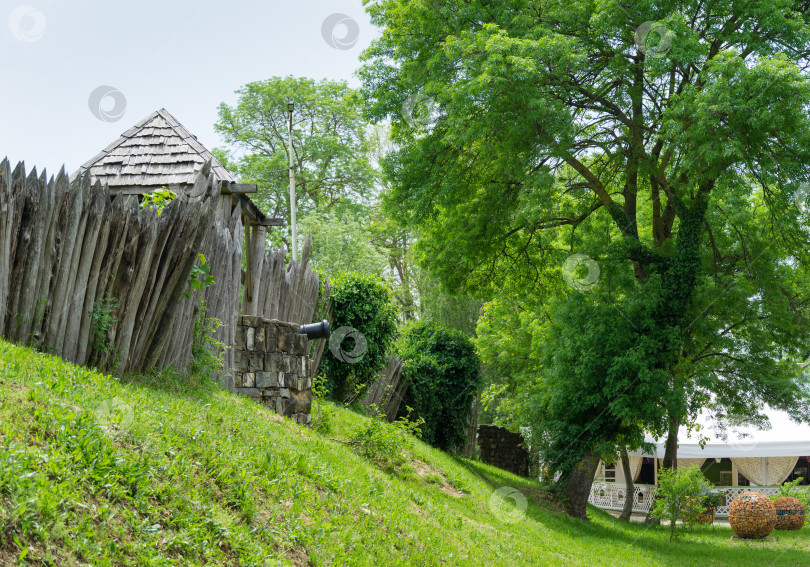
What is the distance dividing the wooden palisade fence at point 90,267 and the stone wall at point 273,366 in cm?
155

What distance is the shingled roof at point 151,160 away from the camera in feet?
34.6

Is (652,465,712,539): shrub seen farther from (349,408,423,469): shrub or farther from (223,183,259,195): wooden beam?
(223,183,259,195): wooden beam

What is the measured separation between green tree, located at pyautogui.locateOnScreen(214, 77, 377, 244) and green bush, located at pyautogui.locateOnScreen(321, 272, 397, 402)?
2059cm

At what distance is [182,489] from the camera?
3.76 metres

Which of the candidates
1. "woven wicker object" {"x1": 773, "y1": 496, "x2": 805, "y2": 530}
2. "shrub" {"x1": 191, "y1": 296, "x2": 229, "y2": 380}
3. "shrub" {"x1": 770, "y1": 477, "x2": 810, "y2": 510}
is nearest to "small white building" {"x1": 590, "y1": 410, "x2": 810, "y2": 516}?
"shrub" {"x1": 770, "y1": 477, "x2": 810, "y2": 510}

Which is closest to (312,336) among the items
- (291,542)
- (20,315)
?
(20,315)

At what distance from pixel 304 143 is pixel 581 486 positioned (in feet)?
75.4

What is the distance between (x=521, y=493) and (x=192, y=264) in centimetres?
956

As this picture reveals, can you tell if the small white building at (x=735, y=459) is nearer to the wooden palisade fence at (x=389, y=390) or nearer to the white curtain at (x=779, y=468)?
the white curtain at (x=779, y=468)

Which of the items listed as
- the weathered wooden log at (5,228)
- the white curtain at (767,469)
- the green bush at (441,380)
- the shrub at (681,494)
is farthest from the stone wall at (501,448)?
the weathered wooden log at (5,228)

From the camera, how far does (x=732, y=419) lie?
1521 centimetres

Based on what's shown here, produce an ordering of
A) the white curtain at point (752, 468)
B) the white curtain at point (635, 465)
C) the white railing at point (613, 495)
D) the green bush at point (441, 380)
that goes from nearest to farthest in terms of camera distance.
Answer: the green bush at point (441, 380)
the white railing at point (613, 495)
the white curtain at point (752, 468)
the white curtain at point (635, 465)

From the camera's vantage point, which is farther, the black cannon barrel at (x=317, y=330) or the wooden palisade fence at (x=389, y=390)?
the wooden palisade fence at (x=389, y=390)

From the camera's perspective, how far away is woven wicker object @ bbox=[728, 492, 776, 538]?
1459cm
